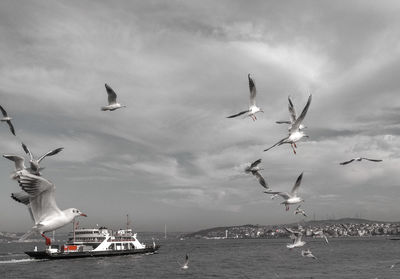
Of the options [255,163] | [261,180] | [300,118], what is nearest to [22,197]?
[300,118]

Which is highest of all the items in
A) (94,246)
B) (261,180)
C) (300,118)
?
(300,118)

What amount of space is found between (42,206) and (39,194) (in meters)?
0.44

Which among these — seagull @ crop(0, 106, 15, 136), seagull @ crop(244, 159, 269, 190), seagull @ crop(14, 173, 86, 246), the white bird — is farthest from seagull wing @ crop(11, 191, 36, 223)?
seagull @ crop(244, 159, 269, 190)

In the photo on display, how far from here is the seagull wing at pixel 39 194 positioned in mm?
8055

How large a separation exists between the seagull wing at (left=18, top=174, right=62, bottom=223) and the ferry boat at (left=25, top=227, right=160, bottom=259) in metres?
69.3

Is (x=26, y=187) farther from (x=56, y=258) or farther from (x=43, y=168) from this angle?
(x=56, y=258)

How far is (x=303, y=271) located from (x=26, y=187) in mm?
54467

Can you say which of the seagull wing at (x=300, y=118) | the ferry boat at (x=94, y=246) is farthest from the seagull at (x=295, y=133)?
the ferry boat at (x=94, y=246)

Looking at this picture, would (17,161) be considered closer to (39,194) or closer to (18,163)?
(18,163)

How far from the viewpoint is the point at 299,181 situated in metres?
15.6

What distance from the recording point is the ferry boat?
243 ft

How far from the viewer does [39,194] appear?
330 inches

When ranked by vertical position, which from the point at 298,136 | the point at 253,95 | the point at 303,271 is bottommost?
the point at 303,271

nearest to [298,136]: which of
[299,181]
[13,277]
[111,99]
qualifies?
[299,181]
